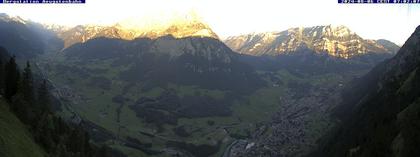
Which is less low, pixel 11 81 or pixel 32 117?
pixel 11 81

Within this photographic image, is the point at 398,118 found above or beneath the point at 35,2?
beneath

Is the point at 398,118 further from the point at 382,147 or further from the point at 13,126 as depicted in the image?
the point at 13,126

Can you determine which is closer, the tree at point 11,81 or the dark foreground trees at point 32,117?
the dark foreground trees at point 32,117

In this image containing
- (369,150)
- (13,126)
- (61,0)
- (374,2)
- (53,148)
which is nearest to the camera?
(374,2)

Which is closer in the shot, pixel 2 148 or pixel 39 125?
pixel 2 148

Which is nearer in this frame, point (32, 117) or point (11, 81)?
point (32, 117)

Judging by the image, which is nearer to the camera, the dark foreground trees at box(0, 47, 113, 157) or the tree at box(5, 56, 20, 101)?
the dark foreground trees at box(0, 47, 113, 157)

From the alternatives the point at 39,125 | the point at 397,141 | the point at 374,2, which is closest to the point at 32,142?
the point at 39,125

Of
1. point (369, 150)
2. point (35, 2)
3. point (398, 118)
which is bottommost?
point (369, 150)
